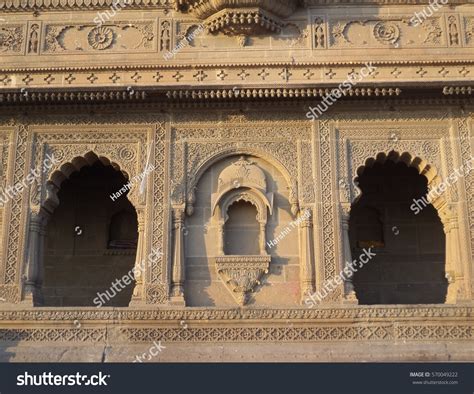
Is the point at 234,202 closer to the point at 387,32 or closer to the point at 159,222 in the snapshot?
the point at 159,222

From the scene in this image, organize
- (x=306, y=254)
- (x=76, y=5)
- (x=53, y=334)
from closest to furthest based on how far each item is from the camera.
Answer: (x=53, y=334), (x=306, y=254), (x=76, y=5)

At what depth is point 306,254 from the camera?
1188 cm

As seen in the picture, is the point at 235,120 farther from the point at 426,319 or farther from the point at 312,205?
the point at 426,319

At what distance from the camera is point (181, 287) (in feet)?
38.8

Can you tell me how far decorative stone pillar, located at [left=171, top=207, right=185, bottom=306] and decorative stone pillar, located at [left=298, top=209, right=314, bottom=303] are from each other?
189 cm


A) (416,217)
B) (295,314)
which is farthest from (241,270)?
(416,217)

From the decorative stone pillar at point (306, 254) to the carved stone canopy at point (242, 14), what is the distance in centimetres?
347

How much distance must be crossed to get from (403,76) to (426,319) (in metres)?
4.25

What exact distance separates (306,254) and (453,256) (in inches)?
92.2

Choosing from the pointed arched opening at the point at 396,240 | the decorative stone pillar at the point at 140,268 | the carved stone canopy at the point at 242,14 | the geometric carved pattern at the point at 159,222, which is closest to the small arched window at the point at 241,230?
the geometric carved pattern at the point at 159,222

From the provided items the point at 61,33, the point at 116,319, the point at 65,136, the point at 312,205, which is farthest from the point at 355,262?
the point at 61,33

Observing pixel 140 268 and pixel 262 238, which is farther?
pixel 262 238

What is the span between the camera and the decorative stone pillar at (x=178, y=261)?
1174 centimetres

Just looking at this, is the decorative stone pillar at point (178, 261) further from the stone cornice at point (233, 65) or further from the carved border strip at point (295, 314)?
the stone cornice at point (233, 65)
